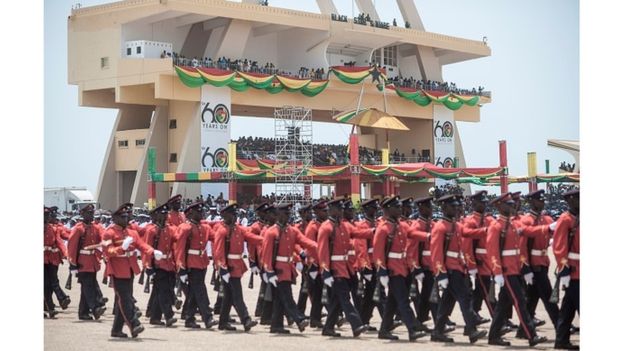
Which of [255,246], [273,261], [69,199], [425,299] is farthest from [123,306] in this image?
[69,199]

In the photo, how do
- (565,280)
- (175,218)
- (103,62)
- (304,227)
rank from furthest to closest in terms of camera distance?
1. (103,62)
2. (175,218)
3. (304,227)
4. (565,280)

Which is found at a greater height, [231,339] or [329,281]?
[329,281]

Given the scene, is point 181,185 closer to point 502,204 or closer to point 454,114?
point 454,114

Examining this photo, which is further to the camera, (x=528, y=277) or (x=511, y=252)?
(x=528, y=277)

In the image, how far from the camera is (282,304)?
43.2 feet

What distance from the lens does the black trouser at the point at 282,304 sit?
12945 millimetres

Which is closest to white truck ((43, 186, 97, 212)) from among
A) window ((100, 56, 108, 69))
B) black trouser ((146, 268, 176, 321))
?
window ((100, 56, 108, 69))

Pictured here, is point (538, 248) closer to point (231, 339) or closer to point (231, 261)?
point (231, 339)

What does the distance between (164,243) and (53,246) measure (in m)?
3.02

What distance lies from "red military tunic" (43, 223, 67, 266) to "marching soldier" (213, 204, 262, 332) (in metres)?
3.91

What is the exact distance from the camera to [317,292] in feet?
44.4

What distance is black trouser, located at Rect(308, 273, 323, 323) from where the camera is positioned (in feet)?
44.3

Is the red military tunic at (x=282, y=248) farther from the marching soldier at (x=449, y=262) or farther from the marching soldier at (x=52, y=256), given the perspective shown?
the marching soldier at (x=52, y=256)
